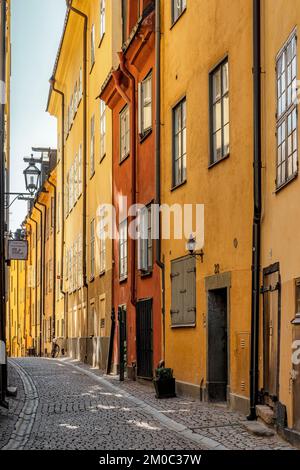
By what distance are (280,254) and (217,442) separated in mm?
2382

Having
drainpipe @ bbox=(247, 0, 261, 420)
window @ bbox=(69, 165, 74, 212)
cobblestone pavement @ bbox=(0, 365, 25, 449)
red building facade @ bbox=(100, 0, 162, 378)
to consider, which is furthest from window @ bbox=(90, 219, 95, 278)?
drainpipe @ bbox=(247, 0, 261, 420)

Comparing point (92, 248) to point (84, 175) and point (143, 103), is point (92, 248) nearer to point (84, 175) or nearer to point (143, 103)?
point (84, 175)

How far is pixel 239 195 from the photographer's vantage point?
484 inches

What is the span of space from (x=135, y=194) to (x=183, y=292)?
4.48m

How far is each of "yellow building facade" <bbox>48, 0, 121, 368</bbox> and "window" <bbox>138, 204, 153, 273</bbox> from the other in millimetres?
4134

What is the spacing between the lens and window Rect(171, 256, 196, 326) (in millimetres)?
14766

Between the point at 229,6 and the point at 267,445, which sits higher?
the point at 229,6

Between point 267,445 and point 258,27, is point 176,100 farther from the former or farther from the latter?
point 267,445

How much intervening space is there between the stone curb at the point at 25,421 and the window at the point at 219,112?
4.92 m

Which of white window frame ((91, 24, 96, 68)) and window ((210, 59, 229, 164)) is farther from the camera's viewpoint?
white window frame ((91, 24, 96, 68))

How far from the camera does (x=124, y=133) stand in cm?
2144

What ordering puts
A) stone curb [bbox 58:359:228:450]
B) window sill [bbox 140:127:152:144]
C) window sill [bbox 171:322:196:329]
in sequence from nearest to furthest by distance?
1. stone curb [bbox 58:359:228:450]
2. window sill [bbox 171:322:196:329]
3. window sill [bbox 140:127:152:144]

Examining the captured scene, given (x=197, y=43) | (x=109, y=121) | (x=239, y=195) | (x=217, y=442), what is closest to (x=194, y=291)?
(x=239, y=195)

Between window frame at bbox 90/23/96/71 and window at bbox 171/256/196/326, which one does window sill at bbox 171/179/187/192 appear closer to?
window at bbox 171/256/196/326
